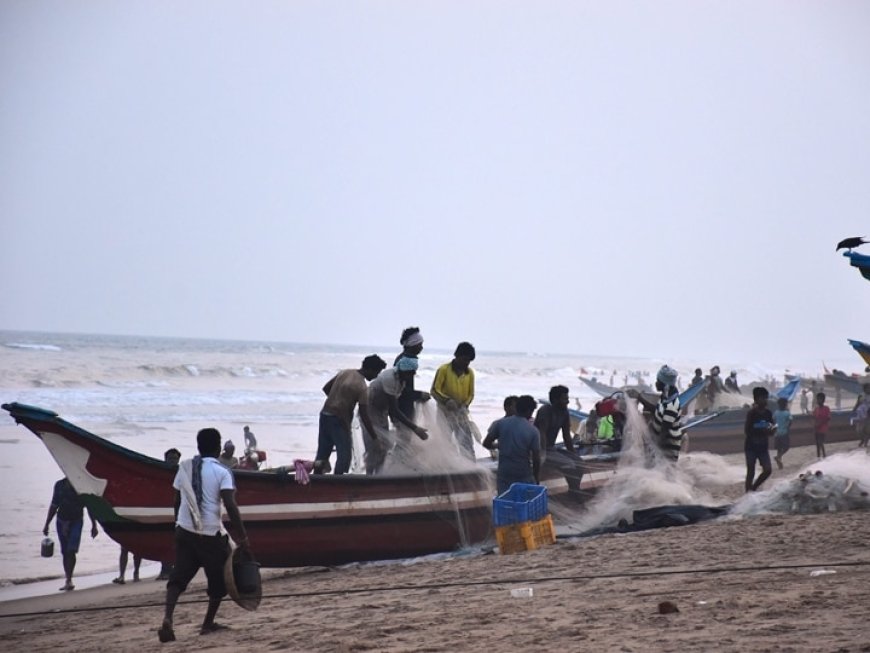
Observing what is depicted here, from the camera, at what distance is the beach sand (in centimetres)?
531

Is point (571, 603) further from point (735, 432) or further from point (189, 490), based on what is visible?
point (735, 432)

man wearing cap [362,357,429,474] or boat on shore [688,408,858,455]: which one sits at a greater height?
man wearing cap [362,357,429,474]

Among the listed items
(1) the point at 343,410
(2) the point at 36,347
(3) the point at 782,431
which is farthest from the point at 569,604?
(2) the point at 36,347

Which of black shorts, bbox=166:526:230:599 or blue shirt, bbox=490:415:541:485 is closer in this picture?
black shorts, bbox=166:526:230:599

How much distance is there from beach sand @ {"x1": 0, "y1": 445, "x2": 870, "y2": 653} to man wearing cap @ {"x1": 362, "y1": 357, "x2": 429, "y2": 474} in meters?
1.12

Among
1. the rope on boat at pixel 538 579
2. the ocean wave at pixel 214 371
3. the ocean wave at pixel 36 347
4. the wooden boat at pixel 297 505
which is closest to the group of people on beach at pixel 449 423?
the wooden boat at pixel 297 505

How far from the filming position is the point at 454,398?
10469mm

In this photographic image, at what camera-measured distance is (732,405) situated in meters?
23.3

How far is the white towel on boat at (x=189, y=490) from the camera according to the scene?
6.46m

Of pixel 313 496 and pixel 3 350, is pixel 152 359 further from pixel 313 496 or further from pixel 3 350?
pixel 313 496

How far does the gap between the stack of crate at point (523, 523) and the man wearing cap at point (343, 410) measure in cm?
154

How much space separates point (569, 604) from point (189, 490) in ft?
7.92

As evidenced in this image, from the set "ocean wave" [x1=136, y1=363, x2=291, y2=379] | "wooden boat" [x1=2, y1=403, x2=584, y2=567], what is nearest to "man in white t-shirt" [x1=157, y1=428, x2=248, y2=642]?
"wooden boat" [x1=2, y1=403, x2=584, y2=567]

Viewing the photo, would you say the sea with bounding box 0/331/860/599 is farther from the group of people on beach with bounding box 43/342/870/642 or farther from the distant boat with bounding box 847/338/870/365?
the distant boat with bounding box 847/338/870/365
